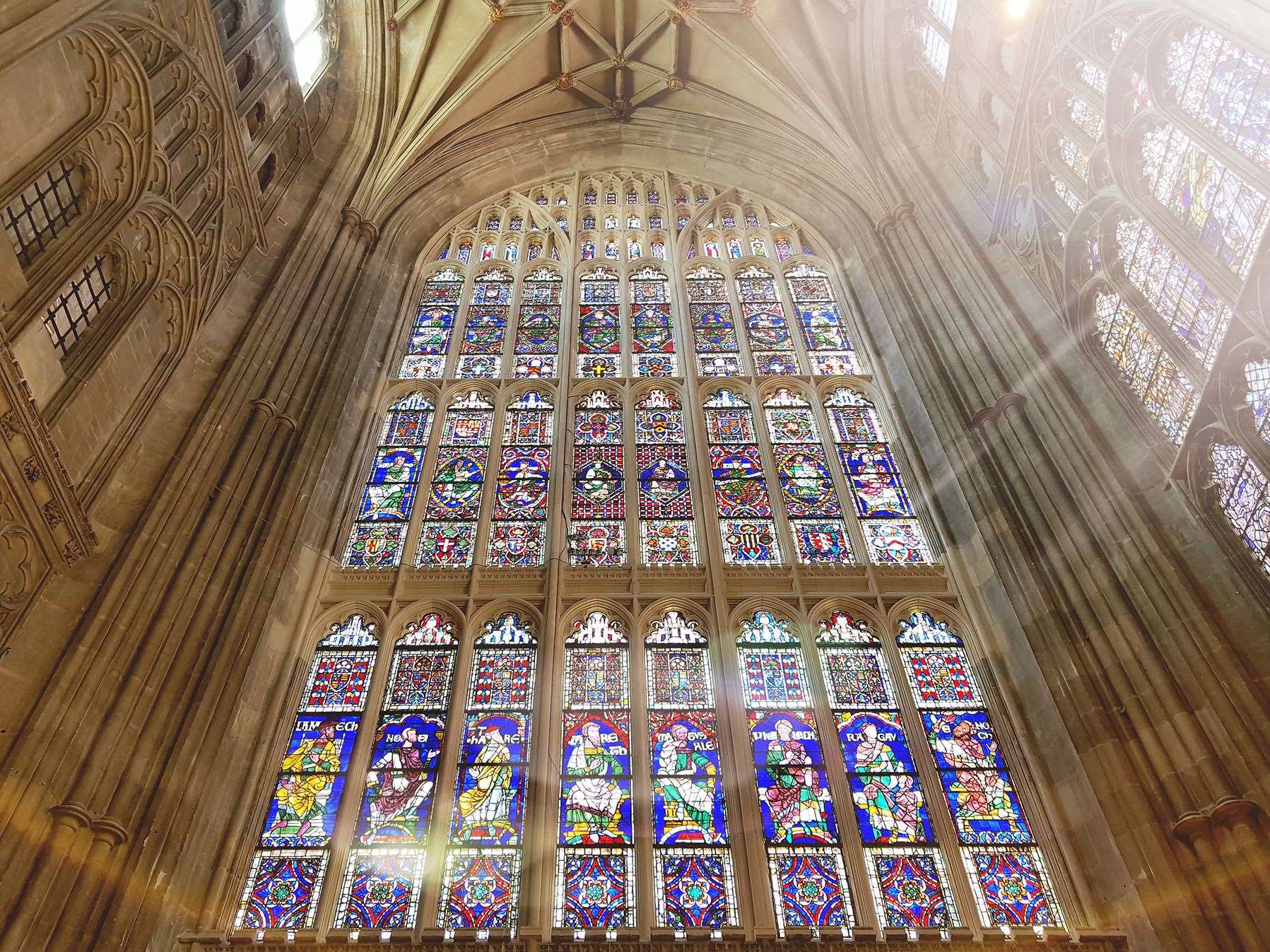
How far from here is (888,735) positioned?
9422mm

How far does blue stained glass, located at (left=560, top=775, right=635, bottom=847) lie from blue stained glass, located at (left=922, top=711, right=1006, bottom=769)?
9.80 ft

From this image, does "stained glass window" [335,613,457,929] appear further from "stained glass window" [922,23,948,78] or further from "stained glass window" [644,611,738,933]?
"stained glass window" [922,23,948,78]

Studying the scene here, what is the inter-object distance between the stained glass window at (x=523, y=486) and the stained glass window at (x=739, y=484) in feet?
7.11

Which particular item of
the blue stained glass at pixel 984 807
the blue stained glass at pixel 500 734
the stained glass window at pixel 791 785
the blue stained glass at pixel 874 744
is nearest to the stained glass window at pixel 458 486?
the blue stained glass at pixel 500 734

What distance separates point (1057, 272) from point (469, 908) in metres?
9.24

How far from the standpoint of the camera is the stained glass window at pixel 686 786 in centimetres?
806

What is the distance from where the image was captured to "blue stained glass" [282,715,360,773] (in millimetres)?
9195

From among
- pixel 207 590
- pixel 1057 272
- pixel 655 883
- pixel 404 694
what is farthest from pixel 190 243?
pixel 1057 272

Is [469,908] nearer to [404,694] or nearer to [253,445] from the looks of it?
[404,694]

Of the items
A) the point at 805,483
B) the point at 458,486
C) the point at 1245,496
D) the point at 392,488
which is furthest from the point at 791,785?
the point at 392,488

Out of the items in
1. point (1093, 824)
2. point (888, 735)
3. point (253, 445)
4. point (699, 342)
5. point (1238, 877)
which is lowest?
point (1238, 877)

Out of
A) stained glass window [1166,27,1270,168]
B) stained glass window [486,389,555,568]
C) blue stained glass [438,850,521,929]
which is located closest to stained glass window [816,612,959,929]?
blue stained glass [438,850,521,929]

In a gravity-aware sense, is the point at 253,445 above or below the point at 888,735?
above

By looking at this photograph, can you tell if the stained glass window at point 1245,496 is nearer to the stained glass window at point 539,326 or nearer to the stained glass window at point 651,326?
the stained glass window at point 651,326
